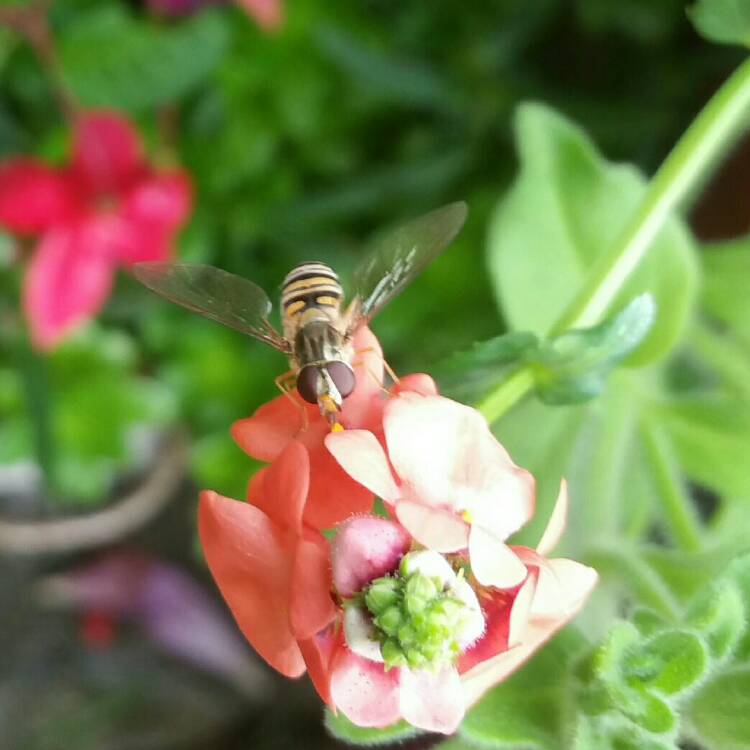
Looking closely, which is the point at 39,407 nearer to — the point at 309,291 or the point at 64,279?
the point at 64,279

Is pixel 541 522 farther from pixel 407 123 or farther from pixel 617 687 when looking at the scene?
pixel 407 123

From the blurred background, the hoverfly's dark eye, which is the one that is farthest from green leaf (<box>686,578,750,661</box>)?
the blurred background

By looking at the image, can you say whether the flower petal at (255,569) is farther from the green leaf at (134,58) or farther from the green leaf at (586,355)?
the green leaf at (134,58)

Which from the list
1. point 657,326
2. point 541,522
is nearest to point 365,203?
point 657,326

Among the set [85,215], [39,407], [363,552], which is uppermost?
[363,552]

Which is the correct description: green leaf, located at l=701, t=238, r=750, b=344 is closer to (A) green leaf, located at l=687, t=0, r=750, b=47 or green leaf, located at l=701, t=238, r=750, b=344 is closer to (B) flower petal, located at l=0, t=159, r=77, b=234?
(A) green leaf, located at l=687, t=0, r=750, b=47

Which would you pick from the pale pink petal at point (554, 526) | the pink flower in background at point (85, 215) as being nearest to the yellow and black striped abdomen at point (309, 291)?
the pale pink petal at point (554, 526)

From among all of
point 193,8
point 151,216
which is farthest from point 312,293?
point 193,8
